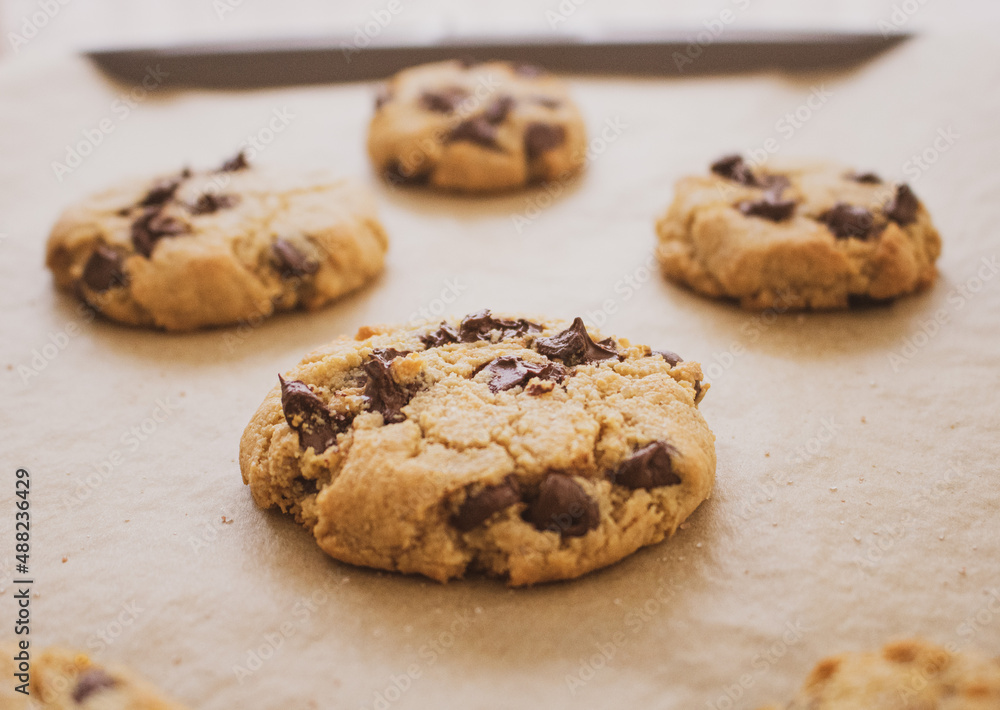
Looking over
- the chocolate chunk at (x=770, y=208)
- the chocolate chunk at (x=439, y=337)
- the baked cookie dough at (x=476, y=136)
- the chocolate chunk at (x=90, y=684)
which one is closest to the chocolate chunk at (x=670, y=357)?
the chocolate chunk at (x=439, y=337)

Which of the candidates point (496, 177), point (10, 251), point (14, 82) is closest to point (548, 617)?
point (496, 177)

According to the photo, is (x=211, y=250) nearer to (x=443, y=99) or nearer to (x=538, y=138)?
(x=443, y=99)

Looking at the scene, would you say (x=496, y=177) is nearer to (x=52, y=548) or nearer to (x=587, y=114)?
(x=587, y=114)

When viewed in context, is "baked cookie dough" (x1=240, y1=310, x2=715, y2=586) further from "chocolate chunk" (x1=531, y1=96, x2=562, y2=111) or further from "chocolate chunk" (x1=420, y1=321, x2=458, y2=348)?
"chocolate chunk" (x1=531, y1=96, x2=562, y2=111)

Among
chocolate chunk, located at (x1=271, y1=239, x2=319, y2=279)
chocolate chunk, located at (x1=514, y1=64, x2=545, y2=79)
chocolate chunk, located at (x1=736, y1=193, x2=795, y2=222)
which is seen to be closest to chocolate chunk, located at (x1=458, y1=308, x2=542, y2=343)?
chocolate chunk, located at (x1=271, y1=239, x2=319, y2=279)

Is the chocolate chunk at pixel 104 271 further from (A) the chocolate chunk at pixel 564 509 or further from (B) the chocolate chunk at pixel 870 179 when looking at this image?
(B) the chocolate chunk at pixel 870 179

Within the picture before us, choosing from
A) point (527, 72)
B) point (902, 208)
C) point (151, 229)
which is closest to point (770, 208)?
point (902, 208)
